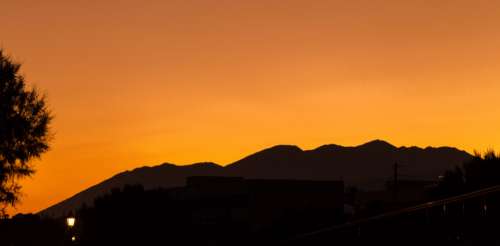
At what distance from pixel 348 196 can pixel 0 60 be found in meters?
84.9

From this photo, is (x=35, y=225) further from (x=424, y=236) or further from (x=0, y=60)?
(x=424, y=236)

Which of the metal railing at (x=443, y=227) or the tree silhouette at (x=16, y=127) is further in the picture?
the tree silhouette at (x=16, y=127)

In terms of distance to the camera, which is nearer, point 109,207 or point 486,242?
point 486,242

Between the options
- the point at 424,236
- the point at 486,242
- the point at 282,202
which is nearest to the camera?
the point at 486,242

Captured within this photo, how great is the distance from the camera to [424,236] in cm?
2125

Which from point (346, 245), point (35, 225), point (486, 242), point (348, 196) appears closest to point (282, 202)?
point (348, 196)

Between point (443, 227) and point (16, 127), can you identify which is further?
point (16, 127)

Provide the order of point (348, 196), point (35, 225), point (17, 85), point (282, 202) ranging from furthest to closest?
point (35, 225) < point (348, 196) < point (282, 202) < point (17, 85)

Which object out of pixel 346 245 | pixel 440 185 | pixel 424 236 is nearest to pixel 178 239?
pixel 440 185

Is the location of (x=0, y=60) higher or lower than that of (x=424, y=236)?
higher

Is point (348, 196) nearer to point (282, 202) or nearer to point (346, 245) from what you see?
Answer: point (282, 202)

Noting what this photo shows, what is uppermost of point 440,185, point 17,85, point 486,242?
point 17,85

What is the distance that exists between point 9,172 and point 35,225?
3773 inches

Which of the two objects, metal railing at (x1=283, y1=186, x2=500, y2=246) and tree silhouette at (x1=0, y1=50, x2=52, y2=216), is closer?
metal railing at (x1=283, y1=186, x2=500, y2=246)
